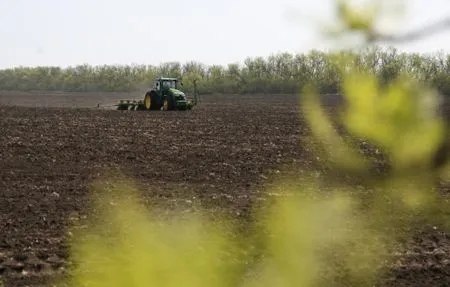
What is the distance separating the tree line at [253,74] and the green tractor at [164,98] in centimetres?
342

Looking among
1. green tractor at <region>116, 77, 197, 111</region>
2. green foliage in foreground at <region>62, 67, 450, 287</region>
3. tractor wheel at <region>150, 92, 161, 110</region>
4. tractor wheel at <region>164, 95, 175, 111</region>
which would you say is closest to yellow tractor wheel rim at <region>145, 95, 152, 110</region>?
green tractor at <region>116, 77, 197, 111</region>

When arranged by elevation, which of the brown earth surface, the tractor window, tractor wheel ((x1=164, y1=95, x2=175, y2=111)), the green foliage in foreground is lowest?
the brown earth surface

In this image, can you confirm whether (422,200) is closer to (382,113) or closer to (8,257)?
(382,113)

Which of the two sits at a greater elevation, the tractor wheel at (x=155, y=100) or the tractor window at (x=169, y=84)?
the tractor window at (x=169, y=84)

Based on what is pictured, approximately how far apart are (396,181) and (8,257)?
16.8 feet

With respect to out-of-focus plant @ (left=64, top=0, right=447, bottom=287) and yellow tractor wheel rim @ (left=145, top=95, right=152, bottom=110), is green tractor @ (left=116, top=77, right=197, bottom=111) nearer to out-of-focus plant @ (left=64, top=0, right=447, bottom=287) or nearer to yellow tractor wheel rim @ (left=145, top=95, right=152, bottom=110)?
yellow tractor wheel rim @ (left=145, top=95, right=152, bottom=110)

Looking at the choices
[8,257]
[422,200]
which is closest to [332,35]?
[422,200]

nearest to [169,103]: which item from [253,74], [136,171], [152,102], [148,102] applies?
[152,102]

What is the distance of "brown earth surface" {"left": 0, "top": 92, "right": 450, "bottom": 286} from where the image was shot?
18.9 ft

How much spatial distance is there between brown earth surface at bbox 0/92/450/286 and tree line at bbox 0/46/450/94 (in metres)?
1.63

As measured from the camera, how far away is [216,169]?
1098cm

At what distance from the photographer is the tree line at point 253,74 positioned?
1.20 meters

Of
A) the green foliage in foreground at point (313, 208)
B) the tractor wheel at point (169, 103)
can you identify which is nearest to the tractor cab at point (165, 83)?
the tractor wheel at point (169, 103)

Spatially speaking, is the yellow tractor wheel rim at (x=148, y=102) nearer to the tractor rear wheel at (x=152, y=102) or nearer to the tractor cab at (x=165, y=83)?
the tractor rear wheel at (x=152, y=102)
